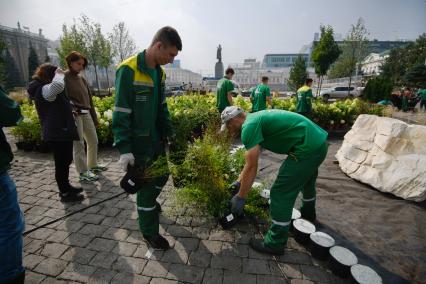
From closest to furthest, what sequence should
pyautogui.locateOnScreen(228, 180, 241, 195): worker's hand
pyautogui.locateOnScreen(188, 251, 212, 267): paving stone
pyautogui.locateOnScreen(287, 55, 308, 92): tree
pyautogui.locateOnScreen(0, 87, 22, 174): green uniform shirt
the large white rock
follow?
pyautogui.locateOnScreen(0, 87, 22, 174): green uniform shirt < pyautogui.locateOnScreen(188, 251, 212, 267): paving stone < pyautogui.locateOnScreen(228, 180, 241, 195): worker's hand < the large white rock < pyautogui.locateOnScreen(287, 55, 308, 92): tree

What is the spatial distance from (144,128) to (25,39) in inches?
3159

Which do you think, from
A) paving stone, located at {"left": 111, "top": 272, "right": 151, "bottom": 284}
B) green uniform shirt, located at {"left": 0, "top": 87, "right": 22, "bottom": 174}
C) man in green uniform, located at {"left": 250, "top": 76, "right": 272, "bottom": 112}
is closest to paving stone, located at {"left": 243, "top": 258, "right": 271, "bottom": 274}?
paving stone, located at {"left": 111, "top": 272, "right": 151, "bottom": 284}

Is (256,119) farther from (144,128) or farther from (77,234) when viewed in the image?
(77,234)

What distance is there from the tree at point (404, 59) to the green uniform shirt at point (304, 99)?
4174cm

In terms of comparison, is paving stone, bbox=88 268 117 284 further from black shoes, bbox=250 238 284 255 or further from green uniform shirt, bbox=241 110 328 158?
green uniform shirt, bbox=241 110 328 158

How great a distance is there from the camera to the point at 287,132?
244 centimetres

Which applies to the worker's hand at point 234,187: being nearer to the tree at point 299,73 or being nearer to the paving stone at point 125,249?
the paving stone at point 125,249

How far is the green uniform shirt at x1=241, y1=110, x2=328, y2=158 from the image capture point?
2375 mm

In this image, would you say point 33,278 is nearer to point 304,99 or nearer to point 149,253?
point 149,253

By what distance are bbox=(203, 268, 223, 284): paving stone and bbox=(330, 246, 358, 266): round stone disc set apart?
3.57 ft

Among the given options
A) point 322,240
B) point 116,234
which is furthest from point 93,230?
point 322,240

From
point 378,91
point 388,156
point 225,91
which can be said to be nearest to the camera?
point 388,156

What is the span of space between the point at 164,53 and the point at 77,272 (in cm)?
222

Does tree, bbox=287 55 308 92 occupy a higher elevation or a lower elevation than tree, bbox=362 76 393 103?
higher
